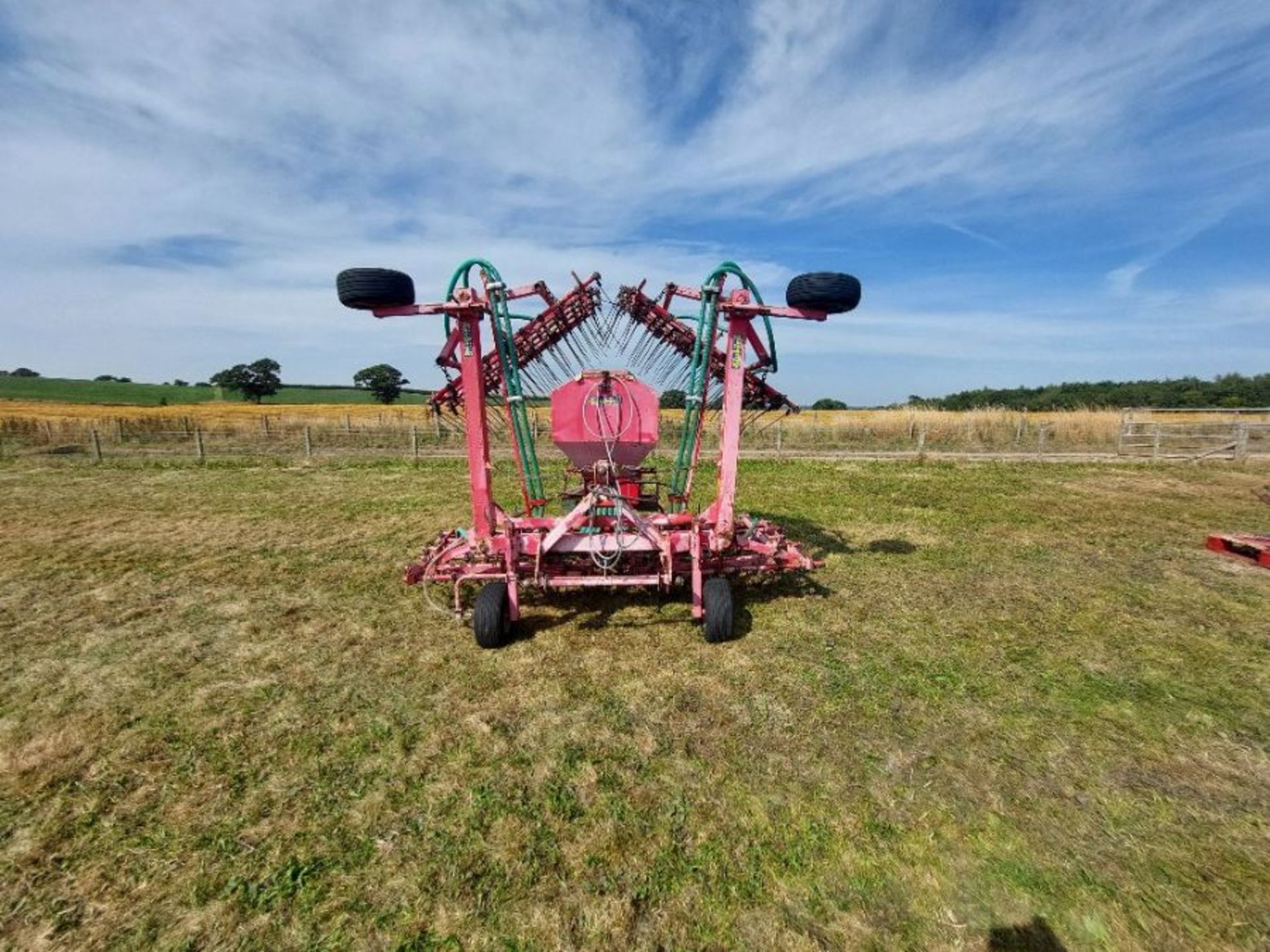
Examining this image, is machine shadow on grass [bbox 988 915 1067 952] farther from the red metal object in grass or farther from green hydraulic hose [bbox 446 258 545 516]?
the red metal object in grass

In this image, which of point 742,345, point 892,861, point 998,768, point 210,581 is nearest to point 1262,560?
point 998,768

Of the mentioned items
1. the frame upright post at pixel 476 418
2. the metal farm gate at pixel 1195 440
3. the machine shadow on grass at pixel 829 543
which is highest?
the frame upright post at pixel 476 418

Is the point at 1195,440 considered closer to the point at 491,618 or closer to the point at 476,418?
the point at 476,418

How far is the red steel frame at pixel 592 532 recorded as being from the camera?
5.80 metres

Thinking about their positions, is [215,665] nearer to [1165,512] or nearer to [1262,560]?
[1262,560]

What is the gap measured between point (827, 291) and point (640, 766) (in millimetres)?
4287

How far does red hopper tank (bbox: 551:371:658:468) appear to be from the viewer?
7.14 meters

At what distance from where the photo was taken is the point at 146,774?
373 centimetres

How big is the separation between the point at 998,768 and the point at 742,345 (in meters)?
4.15

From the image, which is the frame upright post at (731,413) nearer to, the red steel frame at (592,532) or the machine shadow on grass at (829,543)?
the red steel frame at (592,532)

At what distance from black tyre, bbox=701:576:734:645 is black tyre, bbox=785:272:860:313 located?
9.41 ft

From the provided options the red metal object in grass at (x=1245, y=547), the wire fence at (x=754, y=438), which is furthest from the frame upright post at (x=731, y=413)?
the wire fence at (x=754, y=438)

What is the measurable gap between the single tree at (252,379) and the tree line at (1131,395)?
268 ft

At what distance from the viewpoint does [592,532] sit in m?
6.14
